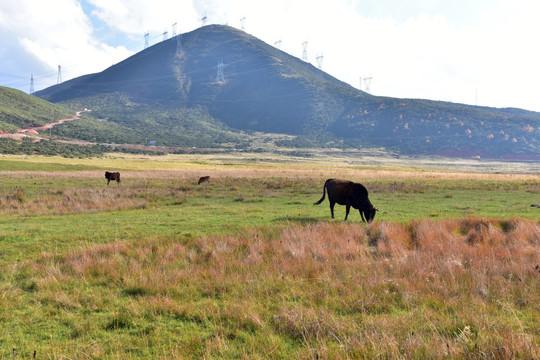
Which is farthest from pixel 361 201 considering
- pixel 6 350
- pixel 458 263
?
pixel 6 350

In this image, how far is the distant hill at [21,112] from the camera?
469ft

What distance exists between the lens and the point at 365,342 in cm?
487

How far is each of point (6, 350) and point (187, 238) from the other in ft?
24.3

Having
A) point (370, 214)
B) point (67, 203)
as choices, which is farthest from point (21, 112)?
point (370, 214)

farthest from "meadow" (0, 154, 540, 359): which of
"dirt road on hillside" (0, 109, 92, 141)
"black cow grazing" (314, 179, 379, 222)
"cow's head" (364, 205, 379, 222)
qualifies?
"dirt road on hillside" (0, 109, 92, 141)

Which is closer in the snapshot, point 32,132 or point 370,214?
point 370,214

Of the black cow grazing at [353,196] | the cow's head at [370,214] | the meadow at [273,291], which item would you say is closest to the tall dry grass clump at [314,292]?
the meadow at [273,291]

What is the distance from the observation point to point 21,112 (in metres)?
165

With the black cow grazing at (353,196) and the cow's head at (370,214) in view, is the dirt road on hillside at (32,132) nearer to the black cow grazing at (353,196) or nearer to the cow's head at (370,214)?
the black cow grazing at (353,196)

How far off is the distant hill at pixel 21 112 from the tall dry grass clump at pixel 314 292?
487 feet

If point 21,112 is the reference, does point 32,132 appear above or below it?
below

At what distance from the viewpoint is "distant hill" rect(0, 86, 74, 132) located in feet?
469

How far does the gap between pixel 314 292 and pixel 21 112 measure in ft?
673

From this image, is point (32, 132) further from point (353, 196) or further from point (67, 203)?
point (353, 196)
